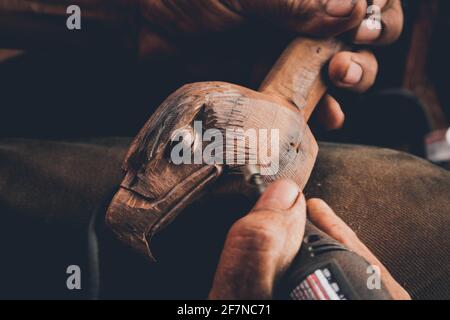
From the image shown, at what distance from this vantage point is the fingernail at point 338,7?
64 cm

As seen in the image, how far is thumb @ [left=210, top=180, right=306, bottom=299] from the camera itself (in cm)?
40

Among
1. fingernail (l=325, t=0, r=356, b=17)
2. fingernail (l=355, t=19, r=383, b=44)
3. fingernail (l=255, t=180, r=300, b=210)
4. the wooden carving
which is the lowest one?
fingernail (l=255, t=180, r=300, b=210)

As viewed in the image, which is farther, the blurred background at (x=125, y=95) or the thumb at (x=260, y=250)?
the blurred background at (x=125, y=95)

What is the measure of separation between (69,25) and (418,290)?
79 cm

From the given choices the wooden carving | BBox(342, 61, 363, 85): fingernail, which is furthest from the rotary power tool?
BBox(342, 61, 363, 85): fingernail

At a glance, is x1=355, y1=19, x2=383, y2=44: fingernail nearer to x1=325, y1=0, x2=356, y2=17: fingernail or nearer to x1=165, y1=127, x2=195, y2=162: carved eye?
x1=325, y1=0, x2=356, y2=17: fingernail

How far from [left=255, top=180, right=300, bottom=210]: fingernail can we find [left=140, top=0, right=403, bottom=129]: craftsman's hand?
0.30 m

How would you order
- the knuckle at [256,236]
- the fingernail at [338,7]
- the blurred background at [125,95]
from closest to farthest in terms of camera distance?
the knuckle at [256,236] < the fingernail at [338,7] < the blurred background at [125,95]

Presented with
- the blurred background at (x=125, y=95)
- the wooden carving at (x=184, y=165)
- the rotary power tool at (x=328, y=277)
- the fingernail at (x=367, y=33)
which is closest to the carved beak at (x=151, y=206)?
the wooden carving at (x=184, y=165)

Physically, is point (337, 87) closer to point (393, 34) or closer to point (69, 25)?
point (393, 34)

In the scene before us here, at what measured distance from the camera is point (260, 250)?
40 centimetres

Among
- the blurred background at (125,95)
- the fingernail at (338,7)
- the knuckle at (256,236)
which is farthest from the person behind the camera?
the blurred background at (125,95)

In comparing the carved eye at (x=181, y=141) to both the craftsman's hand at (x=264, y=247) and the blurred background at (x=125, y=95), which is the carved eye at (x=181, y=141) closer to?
the craftsman's hand at (x=264, y=247)

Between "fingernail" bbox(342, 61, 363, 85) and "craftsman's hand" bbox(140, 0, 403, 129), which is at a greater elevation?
"craftsman's hand" bbox(140, 0, 403, 129)
